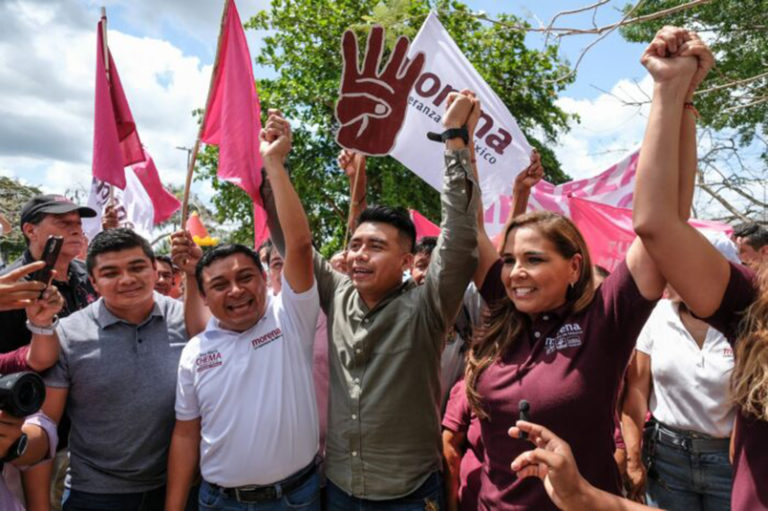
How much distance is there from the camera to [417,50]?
3977 mm

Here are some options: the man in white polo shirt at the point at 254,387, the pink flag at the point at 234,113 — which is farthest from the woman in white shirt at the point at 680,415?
the pink flag at the point at 234,113

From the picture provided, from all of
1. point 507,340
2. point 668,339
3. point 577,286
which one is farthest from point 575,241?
point 668,339

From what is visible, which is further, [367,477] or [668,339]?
[668,339]

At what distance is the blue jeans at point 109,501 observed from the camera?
2.50 metres

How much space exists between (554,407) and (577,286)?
17.4 inches

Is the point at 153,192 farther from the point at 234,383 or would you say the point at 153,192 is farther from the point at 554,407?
the point at 554,407

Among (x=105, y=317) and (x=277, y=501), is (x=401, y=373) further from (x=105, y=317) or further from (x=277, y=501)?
(x=105, y=317)

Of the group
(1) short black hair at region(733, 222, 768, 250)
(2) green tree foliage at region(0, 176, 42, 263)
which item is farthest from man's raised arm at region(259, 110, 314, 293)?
(2) green tree foliage at region(0, 176, 42, 263)

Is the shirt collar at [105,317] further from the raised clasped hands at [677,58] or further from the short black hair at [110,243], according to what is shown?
the raised clasped hands at [677,58]

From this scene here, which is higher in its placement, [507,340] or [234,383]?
[507,340]

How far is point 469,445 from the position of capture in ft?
8.82

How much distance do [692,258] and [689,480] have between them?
6.21 ft

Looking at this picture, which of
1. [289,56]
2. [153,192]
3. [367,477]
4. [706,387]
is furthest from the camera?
[289,56]

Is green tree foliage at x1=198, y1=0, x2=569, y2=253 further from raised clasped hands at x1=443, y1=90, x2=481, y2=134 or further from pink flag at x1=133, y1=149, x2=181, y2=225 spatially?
raised clasped hands at x1=443, y1=90, x2=481, y2=134
